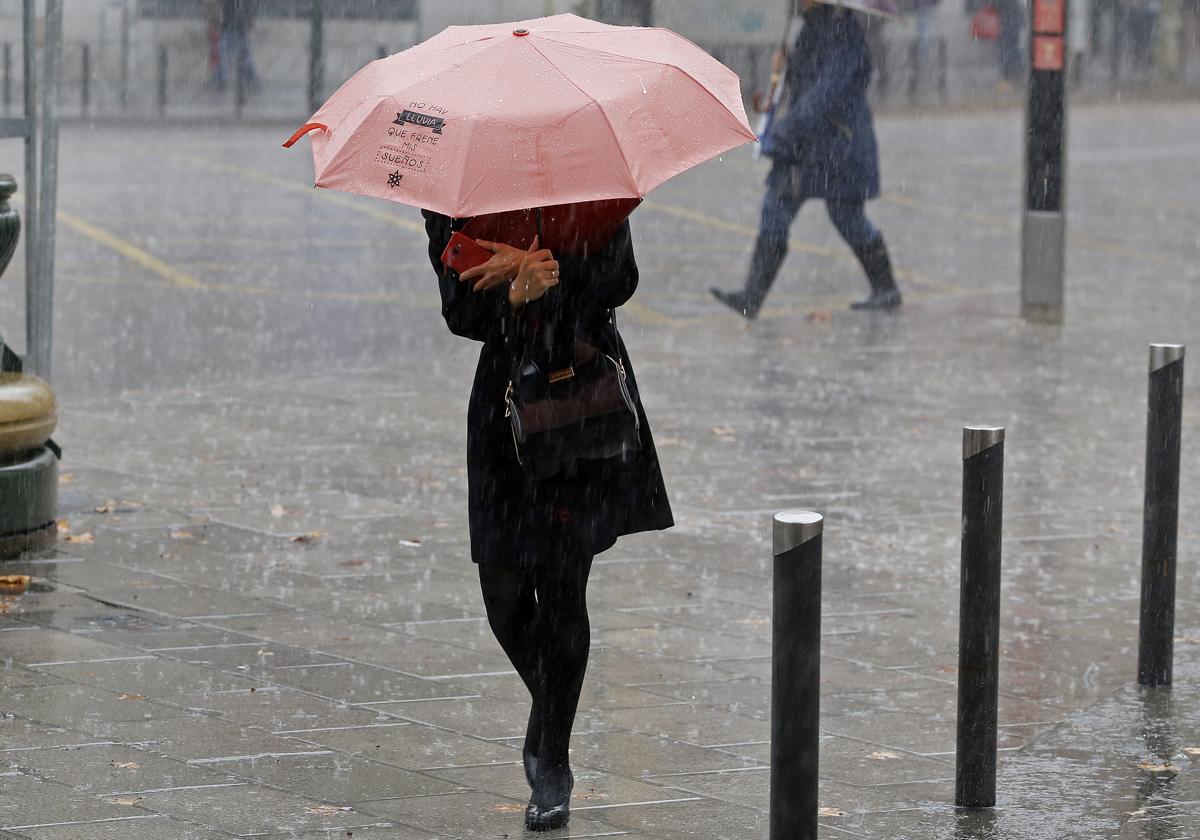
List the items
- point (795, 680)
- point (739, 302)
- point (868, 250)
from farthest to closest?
point (868, 250) → point (739, 302) → point (795, 680)

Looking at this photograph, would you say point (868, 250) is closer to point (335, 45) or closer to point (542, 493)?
point (542, 493)

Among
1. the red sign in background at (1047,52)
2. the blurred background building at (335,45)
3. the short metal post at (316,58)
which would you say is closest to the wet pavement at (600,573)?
the red sign in background at (1047,52)

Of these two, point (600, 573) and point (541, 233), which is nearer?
point (541, 233)

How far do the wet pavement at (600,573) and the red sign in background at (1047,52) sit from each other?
160 centimetres

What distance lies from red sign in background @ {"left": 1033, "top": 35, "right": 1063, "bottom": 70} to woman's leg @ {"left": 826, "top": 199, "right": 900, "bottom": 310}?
1.39 meters

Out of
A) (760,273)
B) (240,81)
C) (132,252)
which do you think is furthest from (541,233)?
(240,81)

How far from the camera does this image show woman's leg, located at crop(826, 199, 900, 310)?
12.6m

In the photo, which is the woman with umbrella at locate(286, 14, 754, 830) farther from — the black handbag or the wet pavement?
the wet pavement

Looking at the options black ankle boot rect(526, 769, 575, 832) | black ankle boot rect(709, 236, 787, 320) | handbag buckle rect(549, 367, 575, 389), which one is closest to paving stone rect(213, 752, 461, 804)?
black ankle boot rect(526, 769, 575, 832)

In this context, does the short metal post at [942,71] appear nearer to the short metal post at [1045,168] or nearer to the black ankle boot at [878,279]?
the black ankle boot at [878,279]

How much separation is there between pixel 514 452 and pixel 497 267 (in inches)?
17.1

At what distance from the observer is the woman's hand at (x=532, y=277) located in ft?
14.2

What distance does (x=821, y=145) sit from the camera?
12.5 m

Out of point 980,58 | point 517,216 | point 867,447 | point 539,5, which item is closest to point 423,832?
point 517,216
